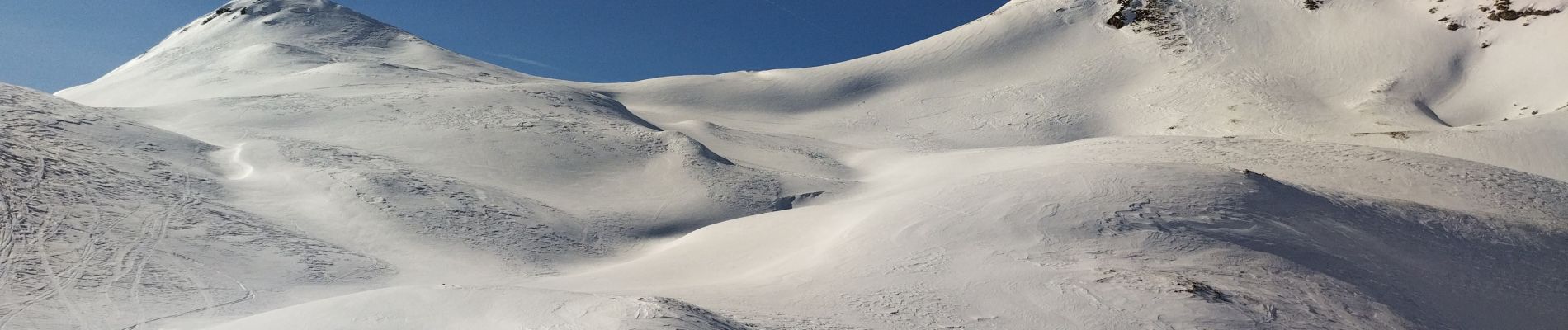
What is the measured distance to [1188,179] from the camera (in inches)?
585

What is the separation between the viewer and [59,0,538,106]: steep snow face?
31.9 metres

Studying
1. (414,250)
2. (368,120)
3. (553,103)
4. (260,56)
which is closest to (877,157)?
(553,103)

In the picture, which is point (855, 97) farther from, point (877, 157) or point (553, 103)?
point (553, 103)

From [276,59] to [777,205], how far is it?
78.9 ft

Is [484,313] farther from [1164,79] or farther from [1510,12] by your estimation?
[1510,12]

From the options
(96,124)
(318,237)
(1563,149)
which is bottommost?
(1563,149)

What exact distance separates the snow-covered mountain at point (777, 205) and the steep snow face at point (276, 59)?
48cm

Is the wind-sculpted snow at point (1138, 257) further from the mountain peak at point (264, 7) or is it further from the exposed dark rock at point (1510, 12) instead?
Result: the mountain peak at point (264, 7)

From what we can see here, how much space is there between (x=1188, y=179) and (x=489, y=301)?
1016 centimetres

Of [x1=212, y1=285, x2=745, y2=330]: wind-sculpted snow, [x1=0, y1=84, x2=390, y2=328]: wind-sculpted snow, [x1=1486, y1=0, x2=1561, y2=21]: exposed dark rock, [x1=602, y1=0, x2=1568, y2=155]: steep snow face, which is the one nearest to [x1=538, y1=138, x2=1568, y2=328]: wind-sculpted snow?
[x1=212, y1=285, x2=745, y2=330]: wind-sculpted snow

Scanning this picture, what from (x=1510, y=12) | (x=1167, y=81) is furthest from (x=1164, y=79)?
(x=1510, y=12)

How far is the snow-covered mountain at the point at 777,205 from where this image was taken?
11031mm

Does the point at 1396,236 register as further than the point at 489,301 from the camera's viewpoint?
Yes

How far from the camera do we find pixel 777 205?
69.7ft
